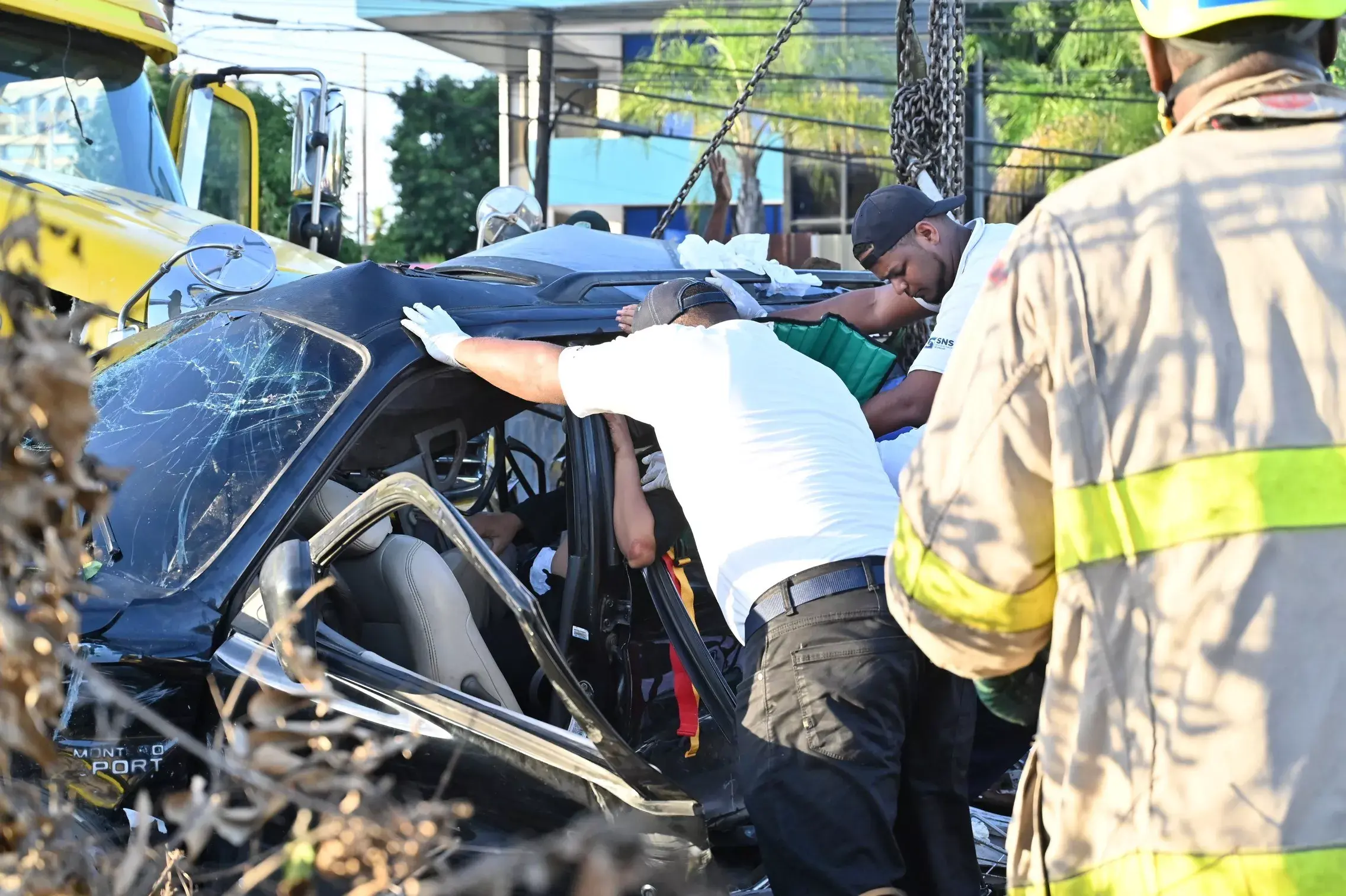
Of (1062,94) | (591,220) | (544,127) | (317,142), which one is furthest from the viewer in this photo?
(1062,94)

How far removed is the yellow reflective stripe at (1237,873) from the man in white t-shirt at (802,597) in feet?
3.58

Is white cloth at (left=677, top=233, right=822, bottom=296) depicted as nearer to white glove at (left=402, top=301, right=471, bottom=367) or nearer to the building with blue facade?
white glove at (left=402, top=301, right=471, bottom=367)

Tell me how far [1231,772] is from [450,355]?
2.09 m

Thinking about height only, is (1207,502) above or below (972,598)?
above

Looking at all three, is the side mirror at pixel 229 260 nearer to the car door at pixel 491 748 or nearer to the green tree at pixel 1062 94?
the car door at pixel 491 748

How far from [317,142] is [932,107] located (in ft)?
10.6

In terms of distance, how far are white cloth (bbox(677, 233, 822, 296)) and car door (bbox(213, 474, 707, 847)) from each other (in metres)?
2.05

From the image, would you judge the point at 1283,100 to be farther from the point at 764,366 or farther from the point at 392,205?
the point at 392,205

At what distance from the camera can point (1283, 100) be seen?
179 centimetres

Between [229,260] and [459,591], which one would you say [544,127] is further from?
[459,591]

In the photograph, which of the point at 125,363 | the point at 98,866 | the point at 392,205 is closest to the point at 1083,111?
the point at 392,205

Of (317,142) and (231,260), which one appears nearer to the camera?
→ (231,260)

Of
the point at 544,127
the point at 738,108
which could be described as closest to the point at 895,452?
the point at 738,108

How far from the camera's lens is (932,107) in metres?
5.34
